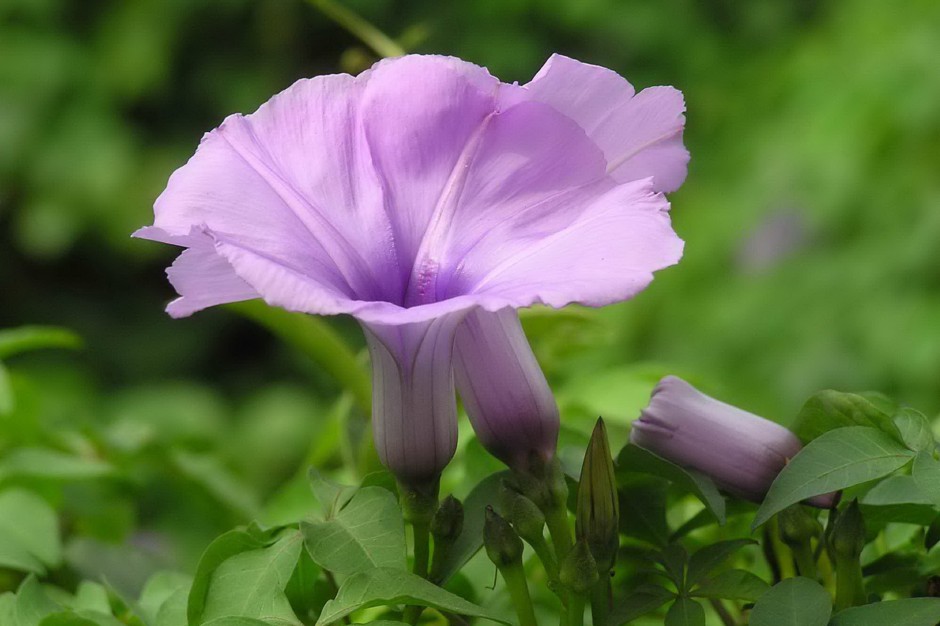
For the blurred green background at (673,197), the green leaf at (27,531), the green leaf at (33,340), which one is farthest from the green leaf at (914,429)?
the blurred green background at (673,197)

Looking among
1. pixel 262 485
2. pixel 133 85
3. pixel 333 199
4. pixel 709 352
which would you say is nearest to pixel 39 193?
pixel 133 85

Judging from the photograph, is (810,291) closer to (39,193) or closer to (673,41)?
(673,41)

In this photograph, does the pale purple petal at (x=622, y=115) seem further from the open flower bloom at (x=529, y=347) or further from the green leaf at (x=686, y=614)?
the green leaf at (x=686, y=614)

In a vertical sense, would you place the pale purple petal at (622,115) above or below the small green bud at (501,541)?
above

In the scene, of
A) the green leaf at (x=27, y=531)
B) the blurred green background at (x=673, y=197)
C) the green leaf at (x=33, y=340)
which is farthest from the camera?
the blurred green background at (x=673, y=197)

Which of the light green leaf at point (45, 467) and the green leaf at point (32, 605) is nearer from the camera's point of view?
the green leaf at point (32, 605)
